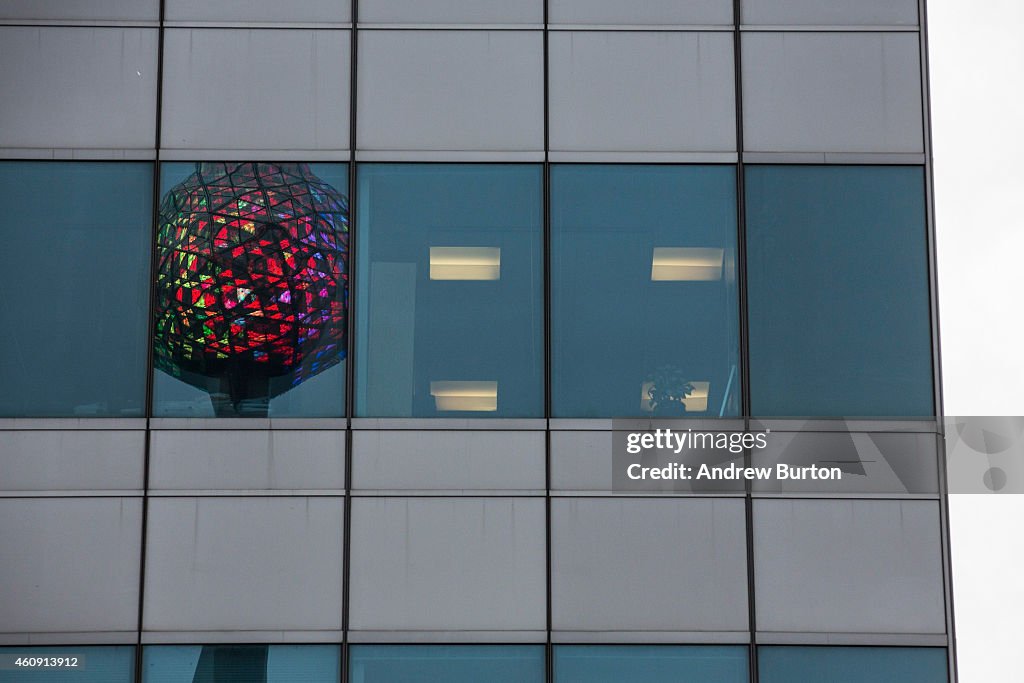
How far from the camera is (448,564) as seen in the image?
10055 millimetres

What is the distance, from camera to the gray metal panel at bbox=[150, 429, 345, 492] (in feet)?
33.1

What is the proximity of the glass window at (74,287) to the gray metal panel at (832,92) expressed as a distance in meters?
6.13

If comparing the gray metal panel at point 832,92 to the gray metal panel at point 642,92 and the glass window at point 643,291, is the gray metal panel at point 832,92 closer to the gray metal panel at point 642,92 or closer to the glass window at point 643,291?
the gray metal panel at point 642,92

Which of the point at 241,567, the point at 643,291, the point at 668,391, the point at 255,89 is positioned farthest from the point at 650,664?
the point at 255,89

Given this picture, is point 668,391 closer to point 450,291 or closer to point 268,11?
point 450,291

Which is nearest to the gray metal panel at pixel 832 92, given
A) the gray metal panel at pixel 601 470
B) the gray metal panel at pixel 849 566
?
the gray metal panel at pixel 601 470

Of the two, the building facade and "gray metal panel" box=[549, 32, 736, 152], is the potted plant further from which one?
"gray metal panel" box=[549, 32, 736, 152]

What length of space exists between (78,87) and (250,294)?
2823 mm

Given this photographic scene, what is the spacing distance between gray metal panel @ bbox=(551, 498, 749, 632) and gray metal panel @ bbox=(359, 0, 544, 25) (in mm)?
4841

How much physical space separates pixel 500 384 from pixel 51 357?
14.3ft

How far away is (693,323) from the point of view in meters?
10.4

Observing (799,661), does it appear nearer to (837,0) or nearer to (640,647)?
(640,647)

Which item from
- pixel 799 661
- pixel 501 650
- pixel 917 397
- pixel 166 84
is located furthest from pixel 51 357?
pixel 917 397

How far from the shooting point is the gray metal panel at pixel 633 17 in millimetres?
10742
